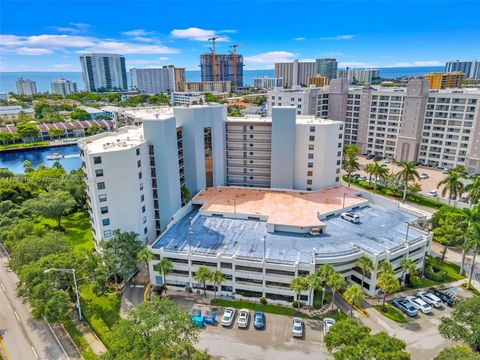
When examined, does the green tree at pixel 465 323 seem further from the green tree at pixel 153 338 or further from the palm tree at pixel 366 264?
the green tree at pixel 153 338

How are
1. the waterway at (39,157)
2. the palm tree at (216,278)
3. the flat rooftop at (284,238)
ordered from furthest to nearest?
the waterway at (39,157), the flat rooftop at (284,238), the palm tree at (216,278)

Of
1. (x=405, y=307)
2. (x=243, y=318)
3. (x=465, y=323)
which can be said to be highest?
(x=465, y=323)

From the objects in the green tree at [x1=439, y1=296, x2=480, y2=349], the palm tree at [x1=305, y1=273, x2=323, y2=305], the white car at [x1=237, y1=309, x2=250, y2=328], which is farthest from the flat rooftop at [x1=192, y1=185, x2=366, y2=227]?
the green tree at [x1=439, y1=296, x2=480, y2=349]

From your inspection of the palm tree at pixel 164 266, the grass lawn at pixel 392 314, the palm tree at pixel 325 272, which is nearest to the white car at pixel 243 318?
the palm tree at pixel 325 272

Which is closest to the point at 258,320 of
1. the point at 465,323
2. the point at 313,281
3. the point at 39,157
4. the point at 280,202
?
the point at 313,281

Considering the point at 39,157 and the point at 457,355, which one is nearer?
the point at 457,355

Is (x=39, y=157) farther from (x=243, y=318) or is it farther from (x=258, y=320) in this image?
(x=258, y=320)
